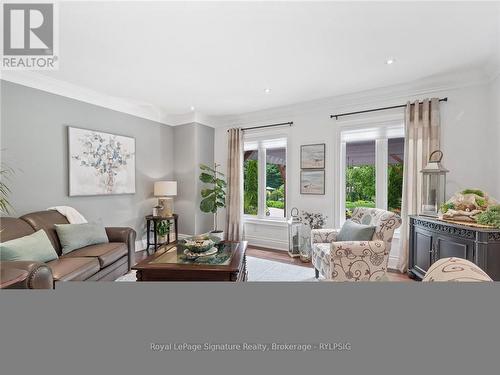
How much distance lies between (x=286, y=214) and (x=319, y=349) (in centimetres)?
404

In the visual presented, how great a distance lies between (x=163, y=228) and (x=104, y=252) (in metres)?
1.56

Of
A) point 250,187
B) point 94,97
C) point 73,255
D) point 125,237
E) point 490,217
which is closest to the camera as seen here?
point 490,217

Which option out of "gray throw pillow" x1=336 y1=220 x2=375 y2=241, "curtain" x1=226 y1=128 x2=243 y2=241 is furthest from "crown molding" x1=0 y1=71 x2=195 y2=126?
"gray throw pillow" x1=336 y1=220 x2=375 y2=241

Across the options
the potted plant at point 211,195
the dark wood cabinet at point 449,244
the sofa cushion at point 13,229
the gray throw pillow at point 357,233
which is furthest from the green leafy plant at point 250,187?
the sofa cushion at point 13,229

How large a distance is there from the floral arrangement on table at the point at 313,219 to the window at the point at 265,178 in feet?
1.67

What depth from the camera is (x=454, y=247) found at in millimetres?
2262

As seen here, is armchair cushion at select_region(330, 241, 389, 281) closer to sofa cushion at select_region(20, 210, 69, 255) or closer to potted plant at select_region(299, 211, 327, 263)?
potted plant at select_region(299, 211, 327, 263)

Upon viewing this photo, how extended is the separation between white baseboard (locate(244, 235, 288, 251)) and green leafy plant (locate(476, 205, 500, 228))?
8.64ft

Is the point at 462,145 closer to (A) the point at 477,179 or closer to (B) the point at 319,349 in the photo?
(A) the point at 477,179

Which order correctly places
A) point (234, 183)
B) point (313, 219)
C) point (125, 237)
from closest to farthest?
point (125, 237)
point (313, 219)
point (234, 183)

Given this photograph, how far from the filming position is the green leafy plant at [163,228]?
403 cm

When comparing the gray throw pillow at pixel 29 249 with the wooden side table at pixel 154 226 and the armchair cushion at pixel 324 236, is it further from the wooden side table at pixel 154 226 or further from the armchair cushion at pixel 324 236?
the armchair cushion at pixel 324 236

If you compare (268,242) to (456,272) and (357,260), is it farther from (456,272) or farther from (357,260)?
(456,272)

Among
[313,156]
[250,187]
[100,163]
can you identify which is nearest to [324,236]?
[313,156]
